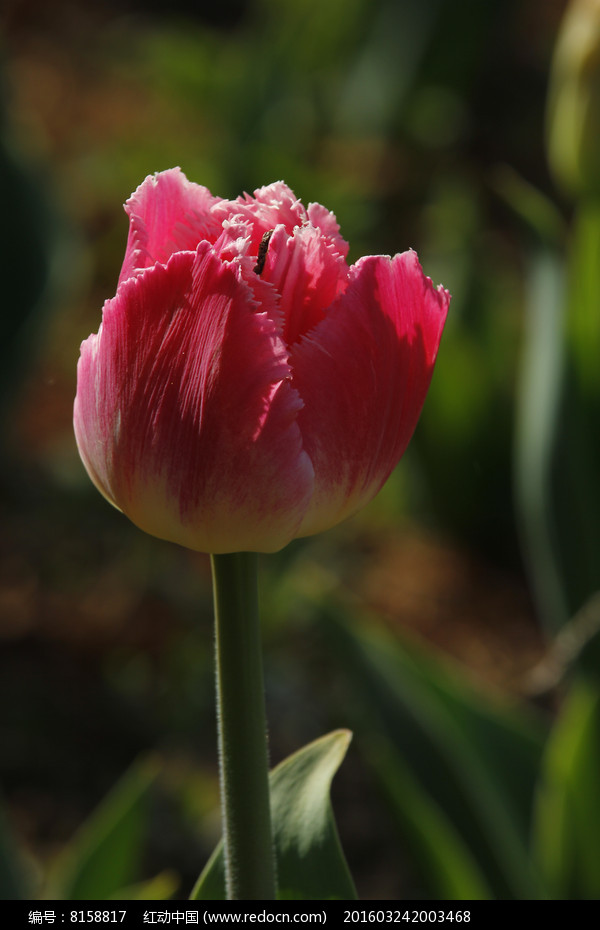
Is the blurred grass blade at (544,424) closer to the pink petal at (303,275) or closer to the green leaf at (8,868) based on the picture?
the green leaf at (8,868)

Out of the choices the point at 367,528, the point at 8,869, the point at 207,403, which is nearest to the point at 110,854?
the point at 8,869

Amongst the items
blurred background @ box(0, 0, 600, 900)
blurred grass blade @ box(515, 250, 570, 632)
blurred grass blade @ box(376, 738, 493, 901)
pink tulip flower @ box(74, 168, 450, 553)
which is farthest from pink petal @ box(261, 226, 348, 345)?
blurred grass blade @ box(515, 250, 570, 632)

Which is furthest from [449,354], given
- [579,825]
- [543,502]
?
[579,825]

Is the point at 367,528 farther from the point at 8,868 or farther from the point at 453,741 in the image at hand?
the point at 8,868

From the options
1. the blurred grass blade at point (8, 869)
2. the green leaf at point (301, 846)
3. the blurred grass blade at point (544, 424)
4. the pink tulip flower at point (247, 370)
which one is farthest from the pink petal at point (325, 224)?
the blurred grass blade at point (544, 424)

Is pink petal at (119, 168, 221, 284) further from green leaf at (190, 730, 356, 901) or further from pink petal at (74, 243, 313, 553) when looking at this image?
green leaf at (190, 730, 356, 901)
